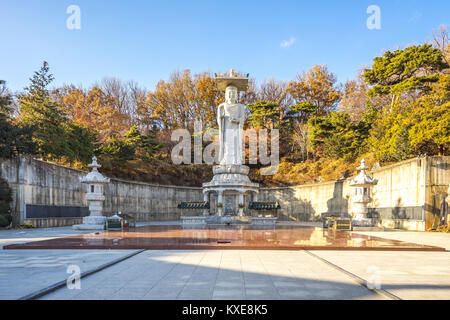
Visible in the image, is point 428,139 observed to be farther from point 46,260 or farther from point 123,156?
point 123,156

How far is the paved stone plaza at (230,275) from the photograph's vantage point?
4.84 m

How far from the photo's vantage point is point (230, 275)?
20.0 ft

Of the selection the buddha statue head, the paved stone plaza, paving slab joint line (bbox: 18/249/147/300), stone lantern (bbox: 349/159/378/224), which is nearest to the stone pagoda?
the buddha statue head

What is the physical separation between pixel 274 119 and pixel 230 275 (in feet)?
103

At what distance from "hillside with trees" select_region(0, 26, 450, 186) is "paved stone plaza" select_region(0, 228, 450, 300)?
1424 centimetres

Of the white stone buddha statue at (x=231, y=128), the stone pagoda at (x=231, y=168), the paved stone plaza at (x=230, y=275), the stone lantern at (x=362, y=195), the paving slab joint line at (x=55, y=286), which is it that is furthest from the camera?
the white stone buddha statue at (x=231, y=128)

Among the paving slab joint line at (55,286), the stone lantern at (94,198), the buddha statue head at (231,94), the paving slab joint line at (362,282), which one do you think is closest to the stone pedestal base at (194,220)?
the stone lantern at (94,198)

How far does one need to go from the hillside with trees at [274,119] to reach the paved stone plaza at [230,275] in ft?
46.7

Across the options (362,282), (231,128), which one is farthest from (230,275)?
(231,128)

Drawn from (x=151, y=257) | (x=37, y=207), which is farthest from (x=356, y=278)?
(x=37, y=207)

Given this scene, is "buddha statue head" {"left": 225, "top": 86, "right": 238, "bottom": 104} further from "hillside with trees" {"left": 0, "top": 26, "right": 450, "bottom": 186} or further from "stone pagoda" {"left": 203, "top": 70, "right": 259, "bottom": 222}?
"hillside with trees" {"left": 0, "top": 26, "right": 450, "bottom": 186}

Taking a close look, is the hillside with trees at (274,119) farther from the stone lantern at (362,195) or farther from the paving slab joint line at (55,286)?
the paving slab joint line at (55,286)

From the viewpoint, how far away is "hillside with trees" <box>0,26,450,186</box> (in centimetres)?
2145

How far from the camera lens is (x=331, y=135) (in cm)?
3225
